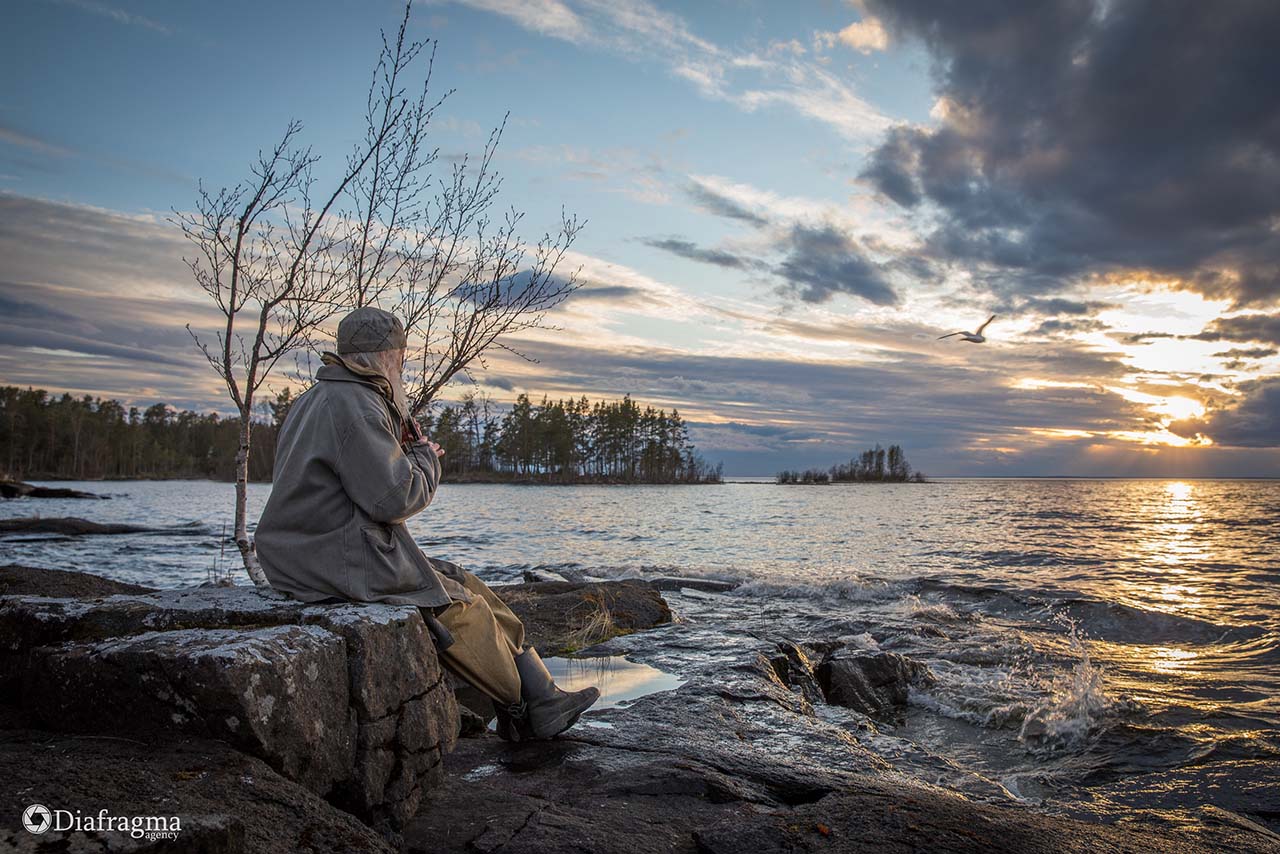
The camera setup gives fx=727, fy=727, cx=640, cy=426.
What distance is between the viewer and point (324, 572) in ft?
12.8

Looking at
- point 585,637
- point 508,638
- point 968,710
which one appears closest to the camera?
point 508,638

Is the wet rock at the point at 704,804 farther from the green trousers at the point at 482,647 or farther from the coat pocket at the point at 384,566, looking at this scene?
the coat pocket at the point at 384,566

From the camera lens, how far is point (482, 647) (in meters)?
4.41

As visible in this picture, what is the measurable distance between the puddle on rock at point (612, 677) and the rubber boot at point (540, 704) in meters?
1.44

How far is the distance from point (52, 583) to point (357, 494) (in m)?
8.66

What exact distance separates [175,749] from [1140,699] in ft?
32.9

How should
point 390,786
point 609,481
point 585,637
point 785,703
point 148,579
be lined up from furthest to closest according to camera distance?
point 609,481 < point 148,579 < point 585,637 < point 785,703 < point 390,786

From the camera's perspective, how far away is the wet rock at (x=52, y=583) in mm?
9062

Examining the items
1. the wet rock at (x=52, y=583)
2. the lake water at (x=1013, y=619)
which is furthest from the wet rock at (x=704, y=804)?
the wet rock at (x=52, y=583)

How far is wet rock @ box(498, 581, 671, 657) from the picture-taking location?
32.3 feet

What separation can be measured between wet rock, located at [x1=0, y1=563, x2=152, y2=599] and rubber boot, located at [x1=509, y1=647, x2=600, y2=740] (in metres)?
6.62

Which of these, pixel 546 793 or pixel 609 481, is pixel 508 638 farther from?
pixel 609 481

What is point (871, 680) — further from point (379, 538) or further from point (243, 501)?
point (243, 501)

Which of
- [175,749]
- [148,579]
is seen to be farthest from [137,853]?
[148,579]
